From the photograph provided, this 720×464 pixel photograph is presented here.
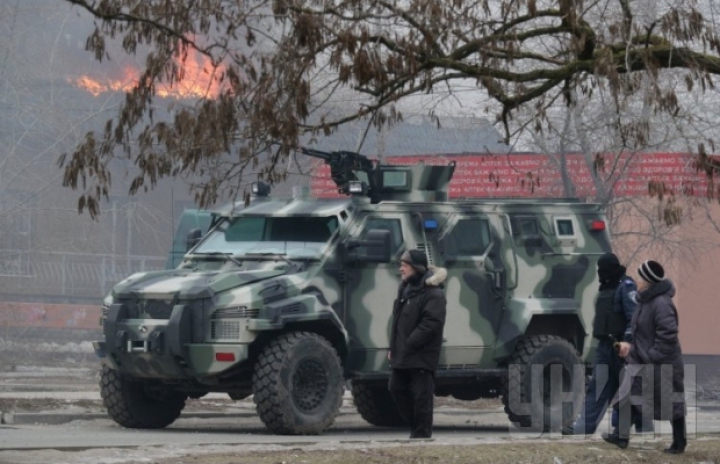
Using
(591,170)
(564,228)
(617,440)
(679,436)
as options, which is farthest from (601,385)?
(591,170)

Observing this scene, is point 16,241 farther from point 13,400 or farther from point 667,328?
point 667,328

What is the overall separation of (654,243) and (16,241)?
14.2 meters

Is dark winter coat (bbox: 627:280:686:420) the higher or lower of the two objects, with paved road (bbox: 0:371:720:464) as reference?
higher

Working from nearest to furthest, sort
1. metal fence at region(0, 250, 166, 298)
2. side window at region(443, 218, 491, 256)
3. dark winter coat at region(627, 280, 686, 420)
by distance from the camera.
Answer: dark winter coat at region(627, 280, 686, 420) → side window at region(443, 218, 491, 256) → metal fence at region(0, 250, 166, 298)

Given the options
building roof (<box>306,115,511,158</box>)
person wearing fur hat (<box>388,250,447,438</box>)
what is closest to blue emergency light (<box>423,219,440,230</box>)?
person wearing fur hat (<box>388,250,447,438</box>)

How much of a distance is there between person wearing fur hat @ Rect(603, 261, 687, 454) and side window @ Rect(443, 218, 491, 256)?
11.8 ft

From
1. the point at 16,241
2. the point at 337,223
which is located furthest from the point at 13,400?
the point at 16,241

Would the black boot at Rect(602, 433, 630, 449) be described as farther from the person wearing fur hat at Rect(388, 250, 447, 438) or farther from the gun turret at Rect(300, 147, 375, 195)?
the gun turret at Rect(300, 147, 375, 195)

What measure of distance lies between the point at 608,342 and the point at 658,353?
5.37 feet

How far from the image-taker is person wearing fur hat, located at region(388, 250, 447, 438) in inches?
478

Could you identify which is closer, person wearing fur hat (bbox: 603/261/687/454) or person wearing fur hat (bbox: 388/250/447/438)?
person wearing fur hat (bbox: 603/261/687/454)

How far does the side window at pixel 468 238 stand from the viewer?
15266mm

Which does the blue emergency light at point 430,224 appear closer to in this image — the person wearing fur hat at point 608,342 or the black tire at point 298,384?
the black tire at point 298,384

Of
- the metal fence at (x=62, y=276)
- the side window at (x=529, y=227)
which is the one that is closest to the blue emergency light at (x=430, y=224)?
the side window at (x=529, y=227)
